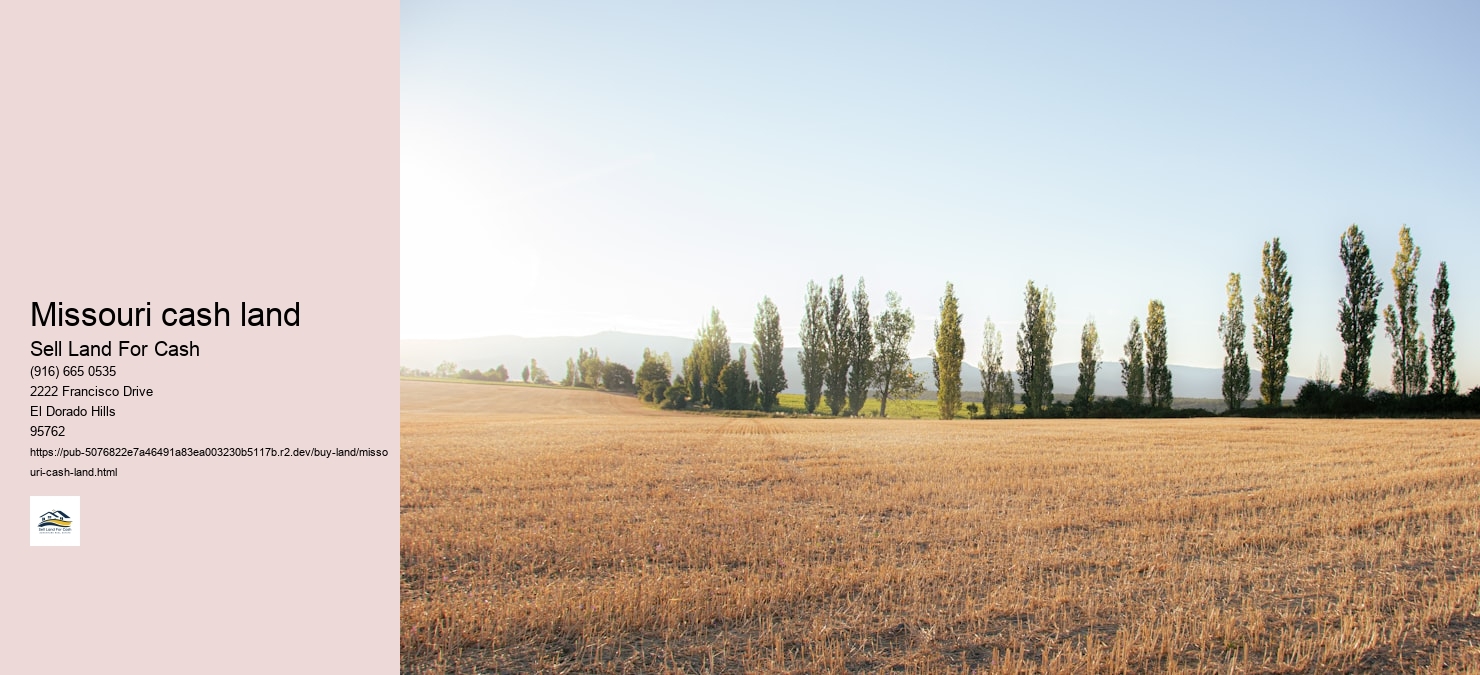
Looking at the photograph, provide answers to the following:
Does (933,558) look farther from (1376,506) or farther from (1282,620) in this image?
(1376,506)

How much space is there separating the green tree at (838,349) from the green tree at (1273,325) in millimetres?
29454

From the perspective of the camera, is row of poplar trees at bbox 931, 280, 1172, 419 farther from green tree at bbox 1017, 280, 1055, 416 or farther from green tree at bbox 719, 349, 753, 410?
green tree at bbox 719, 349, 753, 410

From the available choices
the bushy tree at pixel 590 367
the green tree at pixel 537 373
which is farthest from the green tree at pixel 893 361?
the green tree at pixel 537 373

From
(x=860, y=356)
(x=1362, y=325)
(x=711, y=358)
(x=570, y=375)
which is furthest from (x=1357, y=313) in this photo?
(x=570, y=375)

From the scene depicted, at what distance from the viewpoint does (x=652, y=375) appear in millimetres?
80062

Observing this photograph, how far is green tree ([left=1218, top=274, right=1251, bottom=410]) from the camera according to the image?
5666 cm

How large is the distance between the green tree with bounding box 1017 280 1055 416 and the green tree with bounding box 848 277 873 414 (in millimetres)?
12491

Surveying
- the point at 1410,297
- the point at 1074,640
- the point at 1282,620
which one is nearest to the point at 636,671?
the point at 1074,640

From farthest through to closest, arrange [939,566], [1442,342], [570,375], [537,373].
A: [537,373], [570,375], [1442,342], [939,566]

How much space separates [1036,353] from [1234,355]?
14.5 metres

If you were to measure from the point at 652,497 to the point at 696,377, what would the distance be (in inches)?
2436

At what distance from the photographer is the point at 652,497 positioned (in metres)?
13.4
